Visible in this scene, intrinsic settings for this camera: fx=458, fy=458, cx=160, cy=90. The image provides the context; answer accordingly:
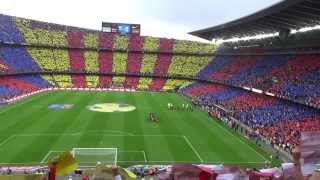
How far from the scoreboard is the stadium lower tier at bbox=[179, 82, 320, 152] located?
52.4 meters

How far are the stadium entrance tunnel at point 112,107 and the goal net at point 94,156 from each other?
79.6ft

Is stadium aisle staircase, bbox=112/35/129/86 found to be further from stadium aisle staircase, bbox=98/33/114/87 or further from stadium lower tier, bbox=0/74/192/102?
stadium aisle staircase, bbox=98/33/114/87

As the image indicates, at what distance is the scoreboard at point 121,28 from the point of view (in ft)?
409

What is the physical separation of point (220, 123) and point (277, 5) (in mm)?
15332

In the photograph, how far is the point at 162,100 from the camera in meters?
76.8

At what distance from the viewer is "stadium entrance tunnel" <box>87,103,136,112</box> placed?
62.3 meters

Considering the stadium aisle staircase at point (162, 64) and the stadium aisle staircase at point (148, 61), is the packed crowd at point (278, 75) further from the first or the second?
the stadium aisle staircase at point (148, 61)

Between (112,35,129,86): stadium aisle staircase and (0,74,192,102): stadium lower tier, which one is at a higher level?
(112,35,129,86): stadium aisle staircase

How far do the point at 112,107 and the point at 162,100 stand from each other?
1358cm

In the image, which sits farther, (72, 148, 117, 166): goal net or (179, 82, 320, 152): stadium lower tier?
(179, 82, 320, 152): stadium lower tier

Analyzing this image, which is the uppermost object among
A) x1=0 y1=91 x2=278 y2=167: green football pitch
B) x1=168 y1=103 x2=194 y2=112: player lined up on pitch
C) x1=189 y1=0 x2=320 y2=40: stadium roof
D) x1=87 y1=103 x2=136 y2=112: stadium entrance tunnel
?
x1=189 y1=0 x2=320 y2=40: stadium roof

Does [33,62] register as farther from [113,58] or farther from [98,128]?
[98,128]

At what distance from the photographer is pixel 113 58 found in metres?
112

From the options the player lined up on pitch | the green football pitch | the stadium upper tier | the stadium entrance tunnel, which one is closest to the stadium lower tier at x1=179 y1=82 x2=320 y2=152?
the green football pitch
